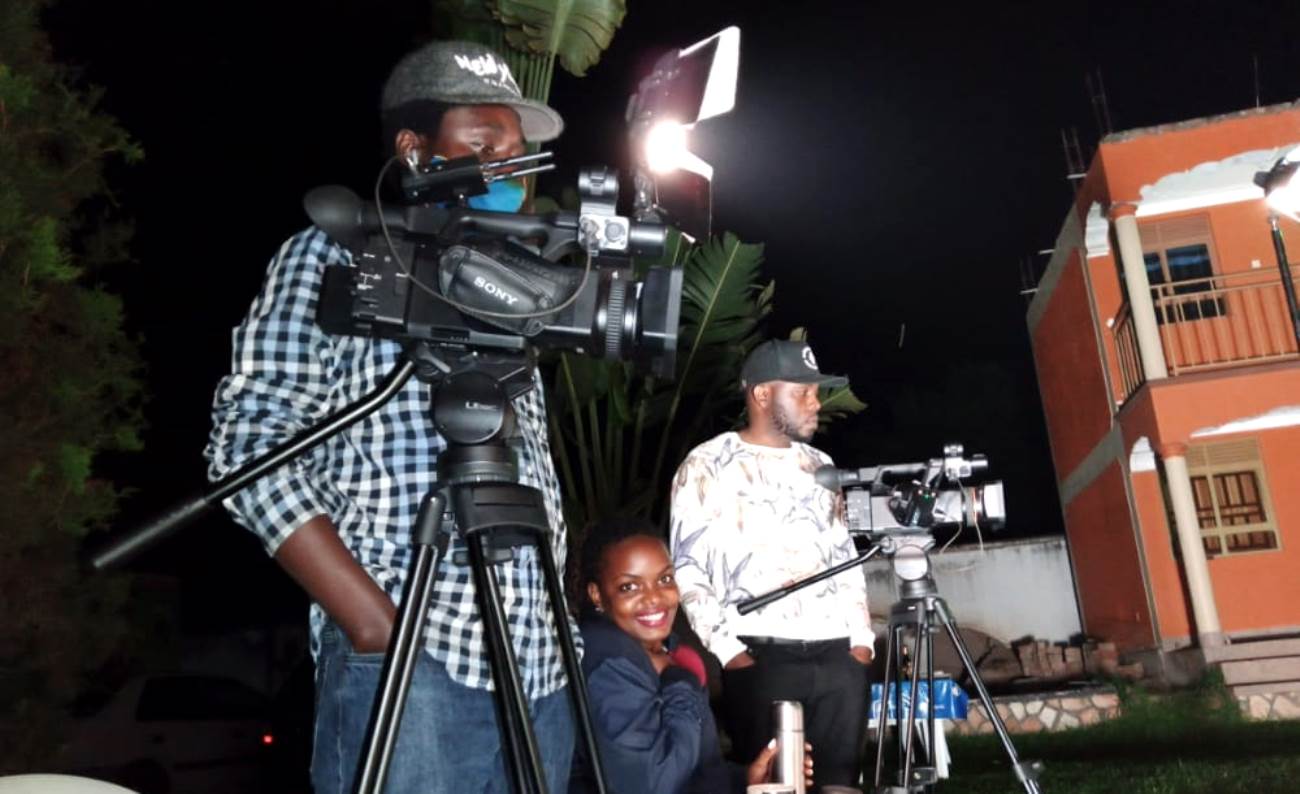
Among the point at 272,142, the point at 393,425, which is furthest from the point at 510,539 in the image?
the point at 272,142

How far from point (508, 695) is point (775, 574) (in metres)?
2.03

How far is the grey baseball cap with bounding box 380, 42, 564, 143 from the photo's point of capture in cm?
146

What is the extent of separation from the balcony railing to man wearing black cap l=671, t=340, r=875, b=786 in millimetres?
7776

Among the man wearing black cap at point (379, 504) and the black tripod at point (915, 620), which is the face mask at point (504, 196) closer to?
the man wearing black cap at point (379, 504)

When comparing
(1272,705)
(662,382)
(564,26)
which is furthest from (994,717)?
(1272,705)

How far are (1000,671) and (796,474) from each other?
841cm

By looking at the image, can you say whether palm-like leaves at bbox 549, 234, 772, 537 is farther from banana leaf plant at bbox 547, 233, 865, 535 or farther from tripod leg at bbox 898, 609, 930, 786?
tripod leg at bbox 898, 609, 930, 786

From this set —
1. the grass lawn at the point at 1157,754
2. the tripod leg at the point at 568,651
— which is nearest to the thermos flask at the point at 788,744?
the tripod leg at the point at 568,651

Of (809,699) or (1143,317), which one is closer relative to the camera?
(809,699)

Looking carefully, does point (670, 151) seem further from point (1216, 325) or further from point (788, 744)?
point (1216, 325)

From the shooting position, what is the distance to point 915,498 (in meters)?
3.10

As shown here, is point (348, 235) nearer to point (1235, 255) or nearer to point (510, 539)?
point (510, 539)

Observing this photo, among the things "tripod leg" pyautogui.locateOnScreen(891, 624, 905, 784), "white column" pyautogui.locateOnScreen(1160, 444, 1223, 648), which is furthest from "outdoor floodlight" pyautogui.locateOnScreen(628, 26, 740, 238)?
"white column" pyautogui.locateOnScreen(1160, 444, 1223, 648)

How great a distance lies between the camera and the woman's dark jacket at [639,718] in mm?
2180
